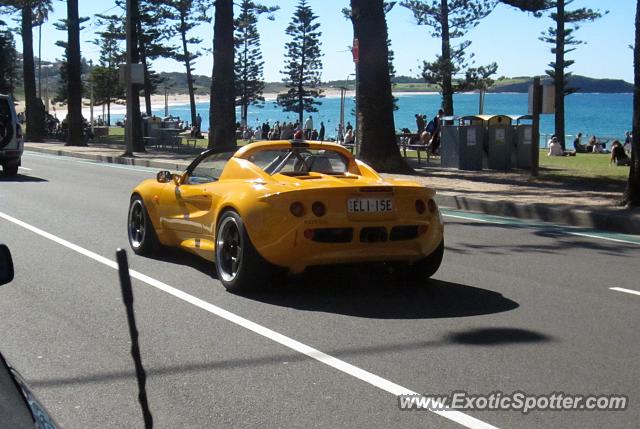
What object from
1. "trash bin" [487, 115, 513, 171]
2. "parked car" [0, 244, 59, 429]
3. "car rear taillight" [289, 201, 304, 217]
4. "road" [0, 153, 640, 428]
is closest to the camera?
"parked car" [0, 244, 59, 429]

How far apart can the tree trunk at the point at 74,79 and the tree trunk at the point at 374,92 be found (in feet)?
70.7

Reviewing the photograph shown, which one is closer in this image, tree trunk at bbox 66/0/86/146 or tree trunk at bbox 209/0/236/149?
tree trunk at bbox 209/0/236/149

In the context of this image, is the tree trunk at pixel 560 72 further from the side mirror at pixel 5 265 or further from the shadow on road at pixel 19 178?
the side mirror at pixel 5 265

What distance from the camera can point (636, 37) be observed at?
14656 mm

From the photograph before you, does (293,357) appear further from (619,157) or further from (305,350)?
(619,157)

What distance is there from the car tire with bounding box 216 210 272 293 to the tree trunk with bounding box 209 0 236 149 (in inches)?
769

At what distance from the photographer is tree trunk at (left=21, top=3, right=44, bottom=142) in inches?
1836

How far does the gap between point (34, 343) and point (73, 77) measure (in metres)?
36.4

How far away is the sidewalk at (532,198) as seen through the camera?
522 inches

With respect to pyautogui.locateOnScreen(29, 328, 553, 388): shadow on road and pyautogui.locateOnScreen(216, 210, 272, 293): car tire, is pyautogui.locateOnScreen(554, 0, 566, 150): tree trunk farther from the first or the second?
pyautogui.locateOnScreen(29, 328, 553, 388): shadow on road

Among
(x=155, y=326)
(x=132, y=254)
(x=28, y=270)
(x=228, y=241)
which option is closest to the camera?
(x=155, y=326)

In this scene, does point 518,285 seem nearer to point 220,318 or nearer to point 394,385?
point 220,318

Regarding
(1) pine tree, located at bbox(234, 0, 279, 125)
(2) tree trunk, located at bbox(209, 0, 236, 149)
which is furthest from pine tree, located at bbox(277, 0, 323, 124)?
(2) tree trunk, located at bbox(209, 0, 236, 149)

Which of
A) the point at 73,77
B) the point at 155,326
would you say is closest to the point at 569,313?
the point at 155,326
